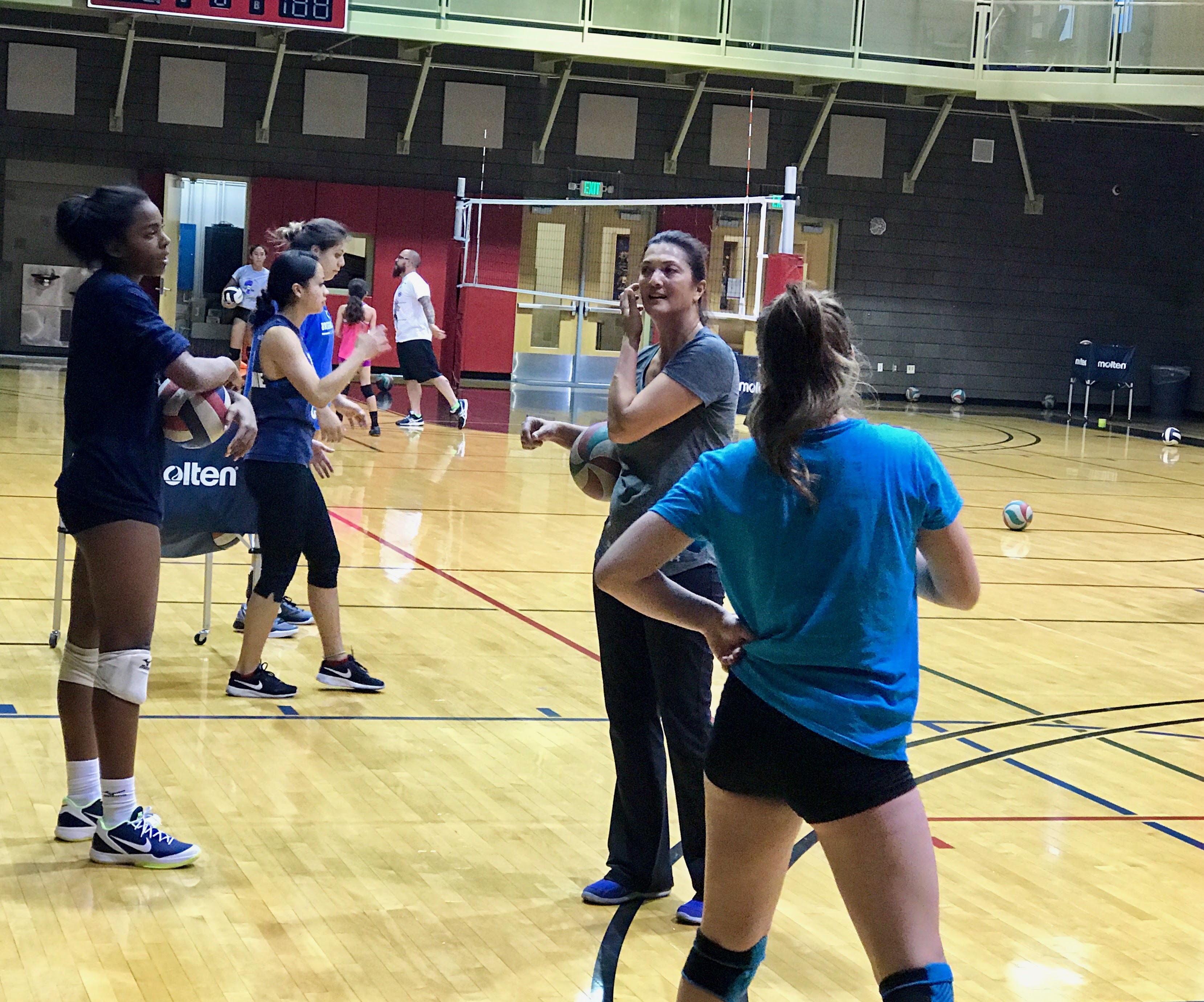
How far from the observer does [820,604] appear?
2.37m

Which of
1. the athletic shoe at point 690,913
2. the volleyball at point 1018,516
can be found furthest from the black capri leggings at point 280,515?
the volleyball at point 1018,516

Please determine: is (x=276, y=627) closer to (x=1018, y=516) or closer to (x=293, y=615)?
(x=293, y=615)

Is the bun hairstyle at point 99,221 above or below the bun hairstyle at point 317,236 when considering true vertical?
below

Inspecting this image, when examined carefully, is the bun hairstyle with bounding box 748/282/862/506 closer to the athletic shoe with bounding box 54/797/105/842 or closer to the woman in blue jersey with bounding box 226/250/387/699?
the athletic shoe with bounding box 54/797/105/842

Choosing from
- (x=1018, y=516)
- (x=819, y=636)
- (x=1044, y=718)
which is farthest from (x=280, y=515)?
(x=1018, y=516)

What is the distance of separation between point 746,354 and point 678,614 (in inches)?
506

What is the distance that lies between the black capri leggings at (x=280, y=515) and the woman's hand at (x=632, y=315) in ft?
6.48

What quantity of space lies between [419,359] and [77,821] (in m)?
11.3

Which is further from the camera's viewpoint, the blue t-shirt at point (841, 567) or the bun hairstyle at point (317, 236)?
the bun hairstyle at point (317, 236)

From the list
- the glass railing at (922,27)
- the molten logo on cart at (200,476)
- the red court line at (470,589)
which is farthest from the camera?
the glass railing at (922,27)

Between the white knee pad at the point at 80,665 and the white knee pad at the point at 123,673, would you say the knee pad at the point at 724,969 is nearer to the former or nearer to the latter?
the white knee pad at the point at 123,673

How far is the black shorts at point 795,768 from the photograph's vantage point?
7.65ft

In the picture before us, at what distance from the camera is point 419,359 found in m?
15.1

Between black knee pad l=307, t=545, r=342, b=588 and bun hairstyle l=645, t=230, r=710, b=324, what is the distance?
2.26 metres
